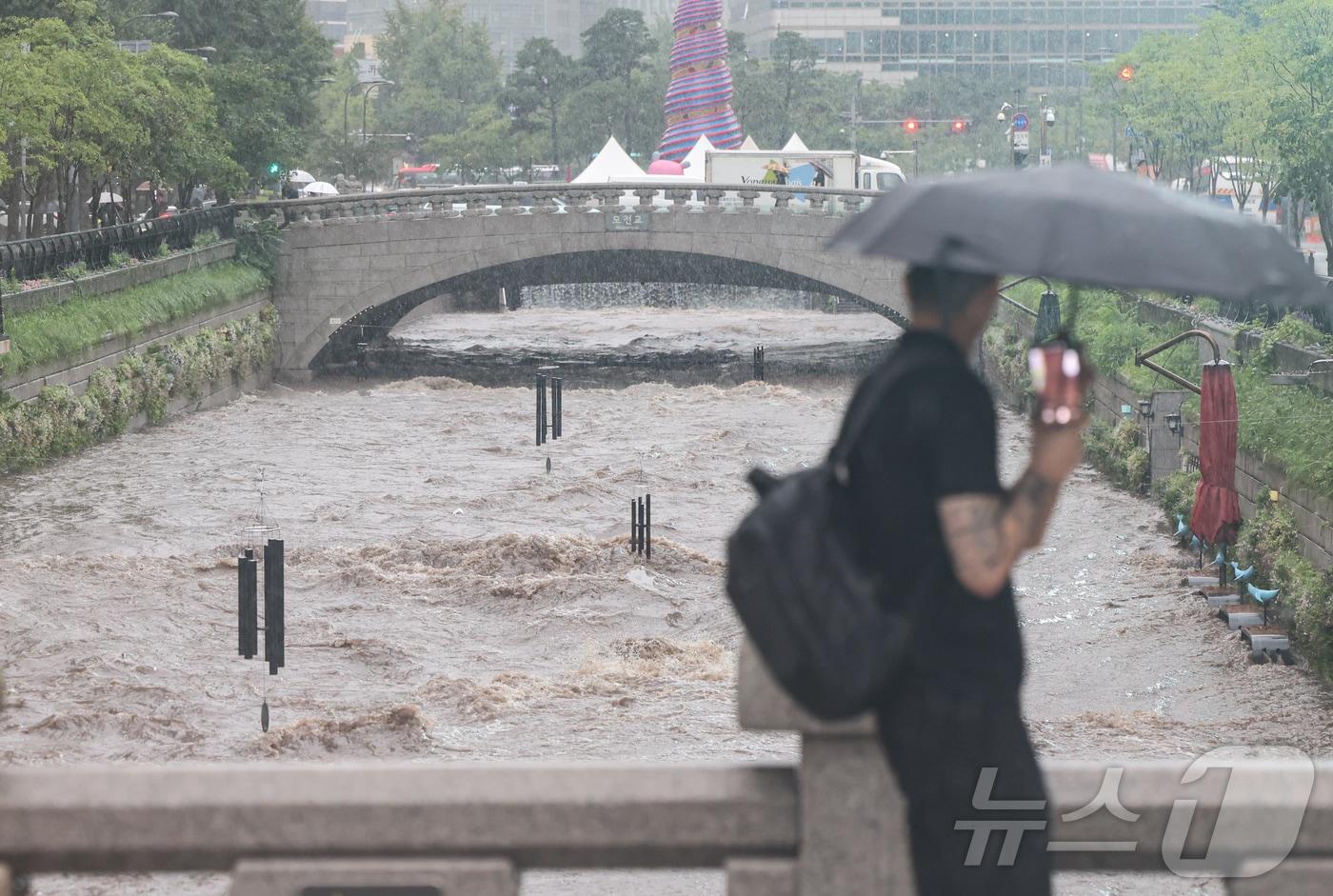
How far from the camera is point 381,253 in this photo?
161 ft

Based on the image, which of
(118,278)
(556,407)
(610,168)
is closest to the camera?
(556,407)

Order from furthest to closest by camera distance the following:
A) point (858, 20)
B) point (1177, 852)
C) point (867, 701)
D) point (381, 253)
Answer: point (858, 20) → point (381, 253) → point (1177, 852) → point (867, 701)

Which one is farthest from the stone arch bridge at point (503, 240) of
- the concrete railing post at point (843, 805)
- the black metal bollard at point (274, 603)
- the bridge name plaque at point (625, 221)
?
the concrete railing post at point (843, 805)

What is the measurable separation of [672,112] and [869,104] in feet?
125

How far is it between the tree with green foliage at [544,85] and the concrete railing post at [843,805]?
90528 millimetres

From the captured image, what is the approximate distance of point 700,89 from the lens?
7219cm

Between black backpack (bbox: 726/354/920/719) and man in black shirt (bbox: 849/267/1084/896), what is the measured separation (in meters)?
0.07

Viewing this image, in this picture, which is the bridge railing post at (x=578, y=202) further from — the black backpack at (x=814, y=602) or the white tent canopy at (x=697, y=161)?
the black backpack at (x=814, y=602)

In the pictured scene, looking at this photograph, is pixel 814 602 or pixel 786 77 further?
pixel 786 77

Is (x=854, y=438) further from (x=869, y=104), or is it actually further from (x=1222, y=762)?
(x=869, y=104)

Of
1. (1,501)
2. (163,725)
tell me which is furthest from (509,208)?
(163,725)

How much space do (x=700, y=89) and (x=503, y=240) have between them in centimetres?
2532

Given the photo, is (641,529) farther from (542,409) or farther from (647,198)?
(647,198)

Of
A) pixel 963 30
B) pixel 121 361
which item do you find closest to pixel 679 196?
pixel 121 361
